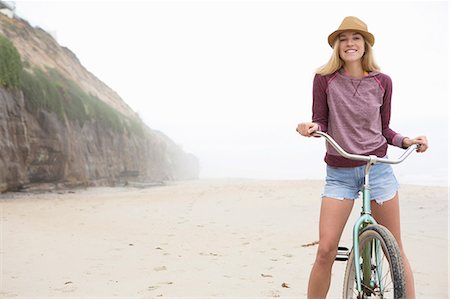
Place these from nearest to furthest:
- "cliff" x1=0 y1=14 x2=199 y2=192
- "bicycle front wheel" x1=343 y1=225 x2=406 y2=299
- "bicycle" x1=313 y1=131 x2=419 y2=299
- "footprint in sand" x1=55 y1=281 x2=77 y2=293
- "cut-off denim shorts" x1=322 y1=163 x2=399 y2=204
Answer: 1. "bicycle front wheel" x1=343 y1=225 x2=406 y2=299
2. "bicycle" x1=313 y1=131 x2=419 y2=299
3. "cut-off denim shorts" x1=322 y1=163 x2=399 y2=204
4. "footprint in sand" x1=55 y1=281 x2=77 y2=293
5. "cliff" x1=0 y1=14 x2=199 y2=192

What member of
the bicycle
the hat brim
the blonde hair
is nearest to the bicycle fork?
the bicycle

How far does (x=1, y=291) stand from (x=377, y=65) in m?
4.14

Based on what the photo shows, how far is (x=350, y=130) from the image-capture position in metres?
2.92

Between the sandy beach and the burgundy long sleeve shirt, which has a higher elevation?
the burgundy long sleeve shirt

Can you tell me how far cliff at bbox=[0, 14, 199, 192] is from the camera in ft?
55.2

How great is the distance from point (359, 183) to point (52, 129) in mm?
19434

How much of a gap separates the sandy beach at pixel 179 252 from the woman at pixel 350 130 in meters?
1.63

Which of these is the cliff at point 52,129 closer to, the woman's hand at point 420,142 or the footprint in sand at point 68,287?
the footprint in sand at point 68,287

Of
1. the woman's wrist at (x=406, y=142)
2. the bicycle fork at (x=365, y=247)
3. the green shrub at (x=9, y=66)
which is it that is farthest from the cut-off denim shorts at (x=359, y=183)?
the green shrub at (x=9, y=66)

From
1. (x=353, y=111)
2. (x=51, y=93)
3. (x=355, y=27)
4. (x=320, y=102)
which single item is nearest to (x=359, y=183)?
(x=353, y=111)

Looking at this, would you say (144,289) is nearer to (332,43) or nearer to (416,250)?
(332,43)

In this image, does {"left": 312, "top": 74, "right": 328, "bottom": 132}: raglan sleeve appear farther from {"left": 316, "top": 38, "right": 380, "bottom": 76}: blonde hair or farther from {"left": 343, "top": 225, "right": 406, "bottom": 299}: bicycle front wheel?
{"left": 343, "top": 225, "right": 406, "bottom": 299}: bicycle front wheel

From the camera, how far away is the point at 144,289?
440cm

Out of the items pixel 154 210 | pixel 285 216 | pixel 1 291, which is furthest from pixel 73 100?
pixel 1 291
